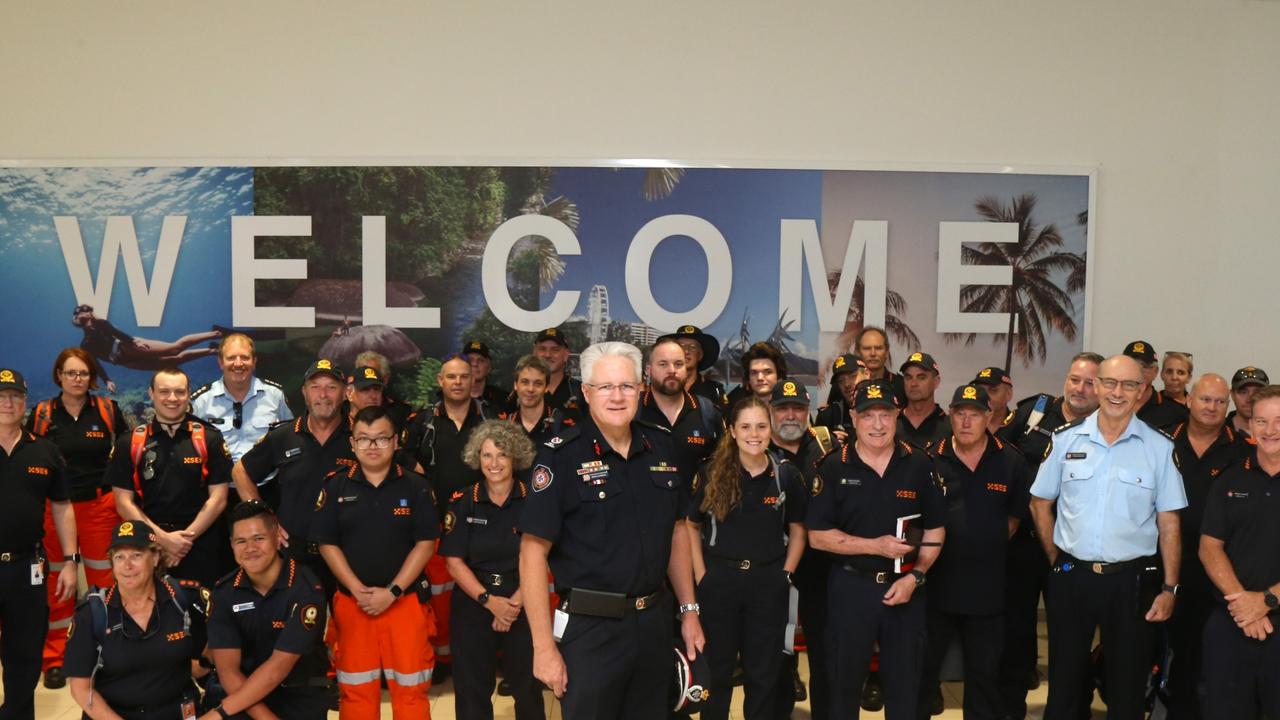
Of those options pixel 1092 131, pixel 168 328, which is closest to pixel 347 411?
pixel 168 328

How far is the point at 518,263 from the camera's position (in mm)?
6520

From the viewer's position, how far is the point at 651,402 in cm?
497

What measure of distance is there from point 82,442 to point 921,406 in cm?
456

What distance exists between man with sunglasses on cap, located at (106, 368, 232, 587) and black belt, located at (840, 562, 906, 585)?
309cm

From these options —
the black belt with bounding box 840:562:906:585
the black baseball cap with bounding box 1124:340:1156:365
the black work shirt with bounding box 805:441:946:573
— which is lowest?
the black belt with bounding box 840:562:906:585

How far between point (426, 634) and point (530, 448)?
3.05 ft

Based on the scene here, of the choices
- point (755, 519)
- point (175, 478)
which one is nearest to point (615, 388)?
point (755, 519)

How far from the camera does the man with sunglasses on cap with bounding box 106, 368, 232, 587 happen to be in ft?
15.5

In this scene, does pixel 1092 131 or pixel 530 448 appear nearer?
pixel 530 448

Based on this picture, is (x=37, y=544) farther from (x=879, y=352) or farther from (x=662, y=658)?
(x=879, y=352)

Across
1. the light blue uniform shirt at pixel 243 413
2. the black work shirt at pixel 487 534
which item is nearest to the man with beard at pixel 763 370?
the black work shirt at pixel 487 534

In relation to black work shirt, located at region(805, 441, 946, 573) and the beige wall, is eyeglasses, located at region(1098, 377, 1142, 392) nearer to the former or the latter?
black work shirt, located at region(805, 441, 946, 573)

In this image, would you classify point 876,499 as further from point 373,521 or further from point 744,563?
point 373,521

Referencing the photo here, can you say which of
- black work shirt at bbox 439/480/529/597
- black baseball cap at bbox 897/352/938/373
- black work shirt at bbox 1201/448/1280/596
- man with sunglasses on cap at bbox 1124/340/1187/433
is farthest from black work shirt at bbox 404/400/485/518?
man with sunglasses on cap at bbox 1124/340/1187/433
